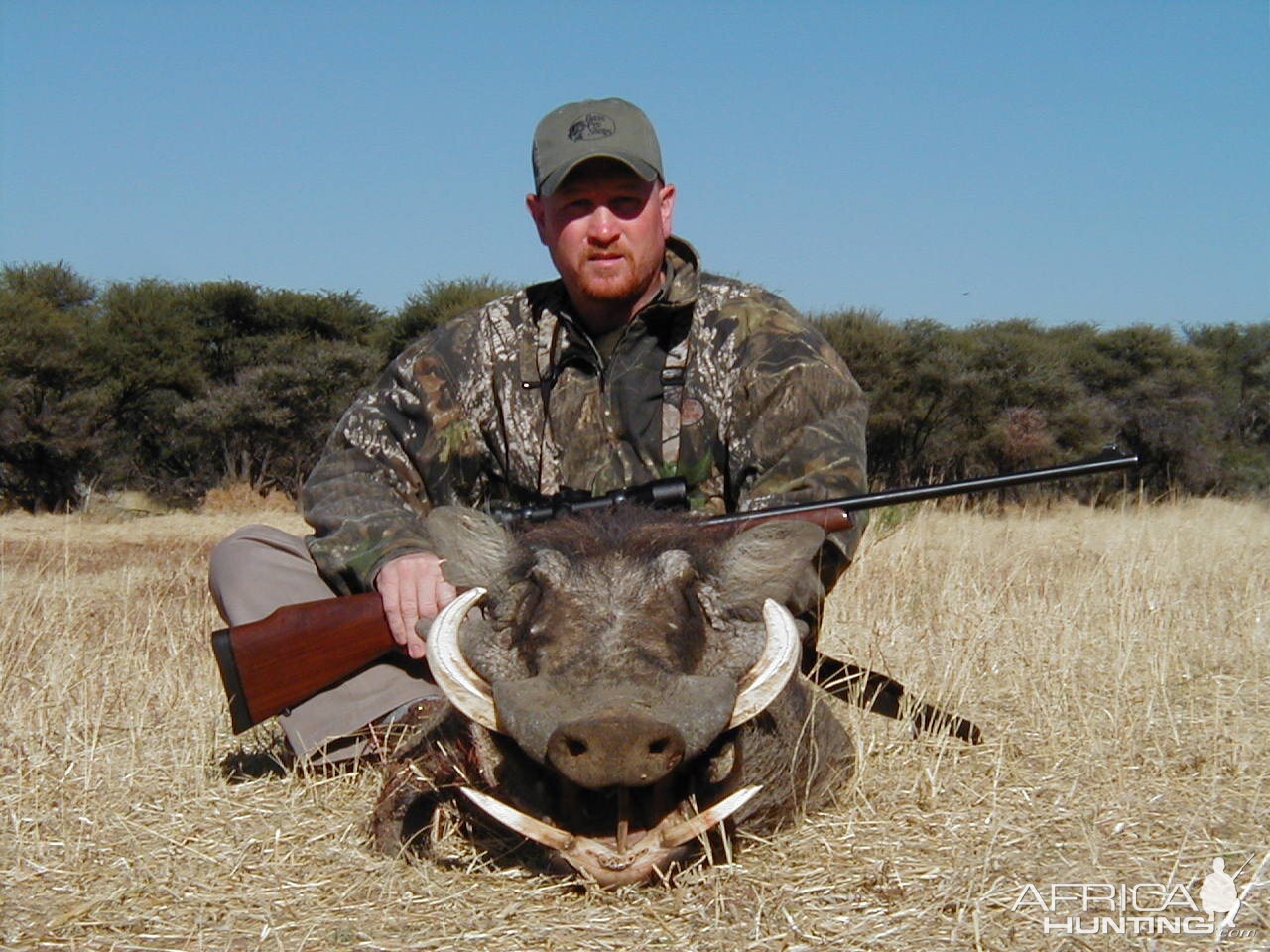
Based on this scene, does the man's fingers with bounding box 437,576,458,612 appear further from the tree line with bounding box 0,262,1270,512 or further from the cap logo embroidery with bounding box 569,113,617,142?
the tree line with bounding box 0,262,1270,512

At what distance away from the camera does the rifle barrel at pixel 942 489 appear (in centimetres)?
358

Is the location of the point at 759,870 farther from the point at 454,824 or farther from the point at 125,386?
the point at 125,386

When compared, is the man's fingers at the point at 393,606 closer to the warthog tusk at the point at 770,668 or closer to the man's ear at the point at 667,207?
the warthog tusk at the point at 770,668

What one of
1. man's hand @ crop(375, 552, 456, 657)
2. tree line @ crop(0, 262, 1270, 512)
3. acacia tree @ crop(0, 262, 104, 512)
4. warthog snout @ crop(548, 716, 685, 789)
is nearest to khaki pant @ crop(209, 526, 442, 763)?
man's hand @ crop(375, 552, 456, 657)

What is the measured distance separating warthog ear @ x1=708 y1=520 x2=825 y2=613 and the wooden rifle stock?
40.6 inches

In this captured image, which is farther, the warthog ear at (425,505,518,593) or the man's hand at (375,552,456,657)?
the man's hand at (375,552,456,657)

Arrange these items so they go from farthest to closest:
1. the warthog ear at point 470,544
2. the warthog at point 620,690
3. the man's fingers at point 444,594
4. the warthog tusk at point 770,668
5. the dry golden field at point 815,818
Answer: the man's fingers at point 444,594 < the warthog ear at point 470,544 < the warthog tusk at point 770,668 < the dry golden field at point 815,818 < the warthog at point 620,690

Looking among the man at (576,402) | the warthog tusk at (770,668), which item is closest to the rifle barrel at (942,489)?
the man at (576,402)

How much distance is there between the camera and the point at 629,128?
447cm

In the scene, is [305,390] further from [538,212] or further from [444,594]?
[444,594]

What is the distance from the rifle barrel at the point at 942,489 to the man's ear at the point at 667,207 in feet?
4.48

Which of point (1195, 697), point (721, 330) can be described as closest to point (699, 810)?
point (721, 330)

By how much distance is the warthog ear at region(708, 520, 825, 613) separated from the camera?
3.17 metres

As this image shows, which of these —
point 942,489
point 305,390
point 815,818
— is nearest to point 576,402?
point 942,489
